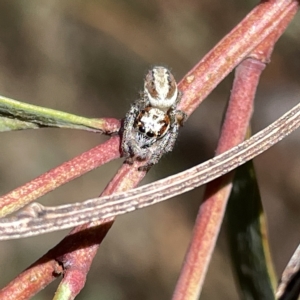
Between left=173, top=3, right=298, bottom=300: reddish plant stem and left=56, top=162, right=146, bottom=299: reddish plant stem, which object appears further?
left=173, top=3, right=298, bottom=300: reddish plant stem

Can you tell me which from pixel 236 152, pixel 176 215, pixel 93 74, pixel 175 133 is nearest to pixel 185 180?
pixel 236 152

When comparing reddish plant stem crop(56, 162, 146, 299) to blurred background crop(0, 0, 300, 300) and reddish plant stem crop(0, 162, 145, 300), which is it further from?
blurred background crop(0, 0, 300, 300)

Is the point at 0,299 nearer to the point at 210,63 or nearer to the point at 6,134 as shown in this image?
the point at 210,63

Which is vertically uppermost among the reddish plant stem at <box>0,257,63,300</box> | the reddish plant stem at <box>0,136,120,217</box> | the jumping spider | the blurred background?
the blurred background

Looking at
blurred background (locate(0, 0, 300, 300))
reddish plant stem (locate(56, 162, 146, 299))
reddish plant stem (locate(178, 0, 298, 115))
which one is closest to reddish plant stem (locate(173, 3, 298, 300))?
reddish plant stem (locate(178, 0, 298, 115))

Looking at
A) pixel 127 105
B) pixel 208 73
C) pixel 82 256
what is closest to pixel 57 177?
pixel 82 256

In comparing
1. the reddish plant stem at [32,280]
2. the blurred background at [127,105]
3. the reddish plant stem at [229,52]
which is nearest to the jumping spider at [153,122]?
the reddish plant stem at [229,52]

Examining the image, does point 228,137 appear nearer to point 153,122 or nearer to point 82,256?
point 153,122
